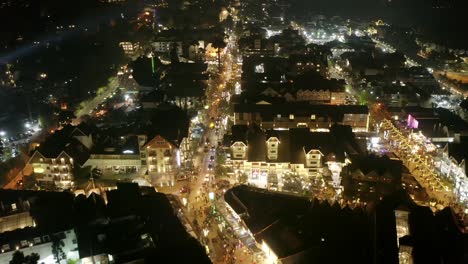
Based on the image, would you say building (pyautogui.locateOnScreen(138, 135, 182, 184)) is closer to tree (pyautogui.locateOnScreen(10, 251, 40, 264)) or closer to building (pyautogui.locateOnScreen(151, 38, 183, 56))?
tree (pyautogui.locateOnScreen(10, 251, 40, 264))

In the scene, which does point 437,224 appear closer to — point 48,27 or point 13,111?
point 13,111

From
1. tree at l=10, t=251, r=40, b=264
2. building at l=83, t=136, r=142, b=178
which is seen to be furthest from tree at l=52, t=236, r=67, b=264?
building at l=83, t=136, r=142, b=178

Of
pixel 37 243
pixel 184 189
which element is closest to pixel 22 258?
pixel 37 243

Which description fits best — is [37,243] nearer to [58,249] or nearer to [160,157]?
[58,249]

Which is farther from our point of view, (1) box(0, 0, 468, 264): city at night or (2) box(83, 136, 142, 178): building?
(2) box(83, 136, 142, 178): building

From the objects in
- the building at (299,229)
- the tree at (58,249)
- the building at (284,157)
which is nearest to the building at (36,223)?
the tree at (58,249)
